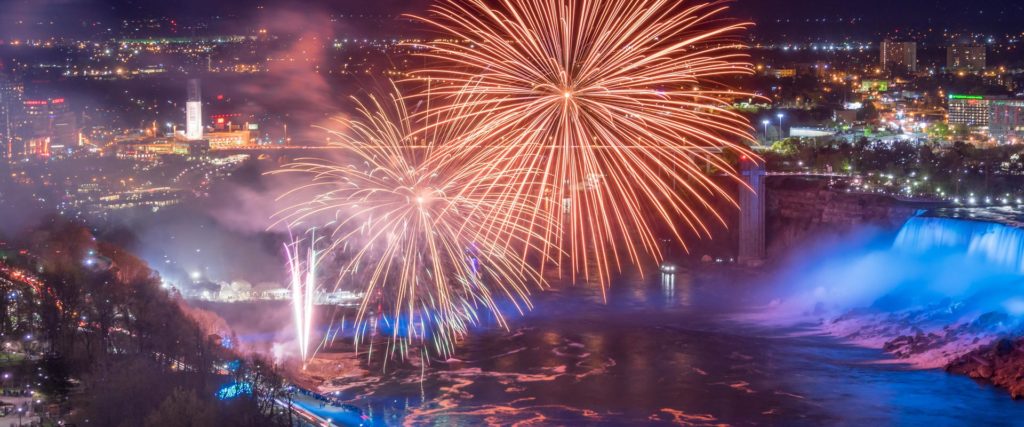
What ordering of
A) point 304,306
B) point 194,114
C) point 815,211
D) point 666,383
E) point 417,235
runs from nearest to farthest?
point 666,383
point 417,235
point 304,306
point 815,211
point 194,114

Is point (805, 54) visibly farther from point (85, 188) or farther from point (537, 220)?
point (85, 188)

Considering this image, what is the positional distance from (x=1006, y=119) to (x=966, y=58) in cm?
2247

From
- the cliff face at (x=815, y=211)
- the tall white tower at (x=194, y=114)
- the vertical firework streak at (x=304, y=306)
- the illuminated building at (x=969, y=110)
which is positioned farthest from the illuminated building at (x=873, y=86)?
the vertical firework streak at (x=304, y=306)

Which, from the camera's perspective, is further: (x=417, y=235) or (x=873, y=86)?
(x=873, y=86)

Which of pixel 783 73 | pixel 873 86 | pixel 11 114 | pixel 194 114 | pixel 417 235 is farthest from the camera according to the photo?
pixel 873 86

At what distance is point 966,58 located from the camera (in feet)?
196

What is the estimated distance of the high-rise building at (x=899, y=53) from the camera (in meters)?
63.8

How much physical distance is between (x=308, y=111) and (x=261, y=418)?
3295 cm

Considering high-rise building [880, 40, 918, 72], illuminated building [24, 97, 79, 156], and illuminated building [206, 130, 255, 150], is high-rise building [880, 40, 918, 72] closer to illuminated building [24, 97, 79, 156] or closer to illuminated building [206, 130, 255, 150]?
illuminated building [206, 130, 255, 150]

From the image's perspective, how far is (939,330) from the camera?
→ 17.2 meters

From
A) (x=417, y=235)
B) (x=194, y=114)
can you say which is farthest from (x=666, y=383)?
(x=194, y=114)

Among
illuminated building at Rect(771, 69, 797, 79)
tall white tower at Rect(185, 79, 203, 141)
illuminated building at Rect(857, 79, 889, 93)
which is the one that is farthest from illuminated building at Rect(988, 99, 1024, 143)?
tall white tower at Rect(185, 79, 203, 141)

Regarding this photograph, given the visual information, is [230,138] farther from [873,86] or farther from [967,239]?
[873,86]

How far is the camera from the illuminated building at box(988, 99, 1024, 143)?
38.0m
